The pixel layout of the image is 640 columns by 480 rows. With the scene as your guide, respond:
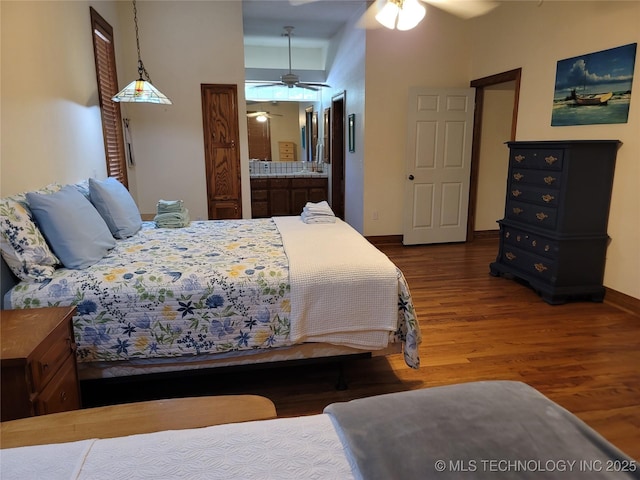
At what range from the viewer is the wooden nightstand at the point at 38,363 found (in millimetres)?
1379

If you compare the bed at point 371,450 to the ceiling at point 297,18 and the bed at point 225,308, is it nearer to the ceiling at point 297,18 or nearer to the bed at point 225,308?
the bed at point 225,308

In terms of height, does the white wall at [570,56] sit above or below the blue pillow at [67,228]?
above

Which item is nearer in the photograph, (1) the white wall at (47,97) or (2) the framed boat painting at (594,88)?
(1) the white wall at (47,97)

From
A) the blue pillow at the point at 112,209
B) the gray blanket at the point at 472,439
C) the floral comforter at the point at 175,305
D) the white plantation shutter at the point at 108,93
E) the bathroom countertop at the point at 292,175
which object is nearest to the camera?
the gray blanket at the point at 472,439

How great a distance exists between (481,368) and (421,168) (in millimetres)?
3347

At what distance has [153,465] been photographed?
88 centimetres

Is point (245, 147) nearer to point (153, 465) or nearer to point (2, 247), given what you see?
point (2, 247)

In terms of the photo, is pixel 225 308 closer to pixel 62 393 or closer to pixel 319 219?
pixel 62 393

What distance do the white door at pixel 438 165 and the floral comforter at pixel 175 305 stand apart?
3439mm

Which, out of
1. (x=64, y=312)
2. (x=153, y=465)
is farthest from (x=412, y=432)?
(x=64, y=312)

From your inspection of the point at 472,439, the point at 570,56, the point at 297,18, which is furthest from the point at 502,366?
the point at 297,18

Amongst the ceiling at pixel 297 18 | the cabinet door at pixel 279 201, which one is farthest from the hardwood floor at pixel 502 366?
the cabinet door at pixel 279 201

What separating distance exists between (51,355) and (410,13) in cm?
263

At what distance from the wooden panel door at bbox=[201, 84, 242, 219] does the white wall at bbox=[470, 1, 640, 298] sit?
318cm
